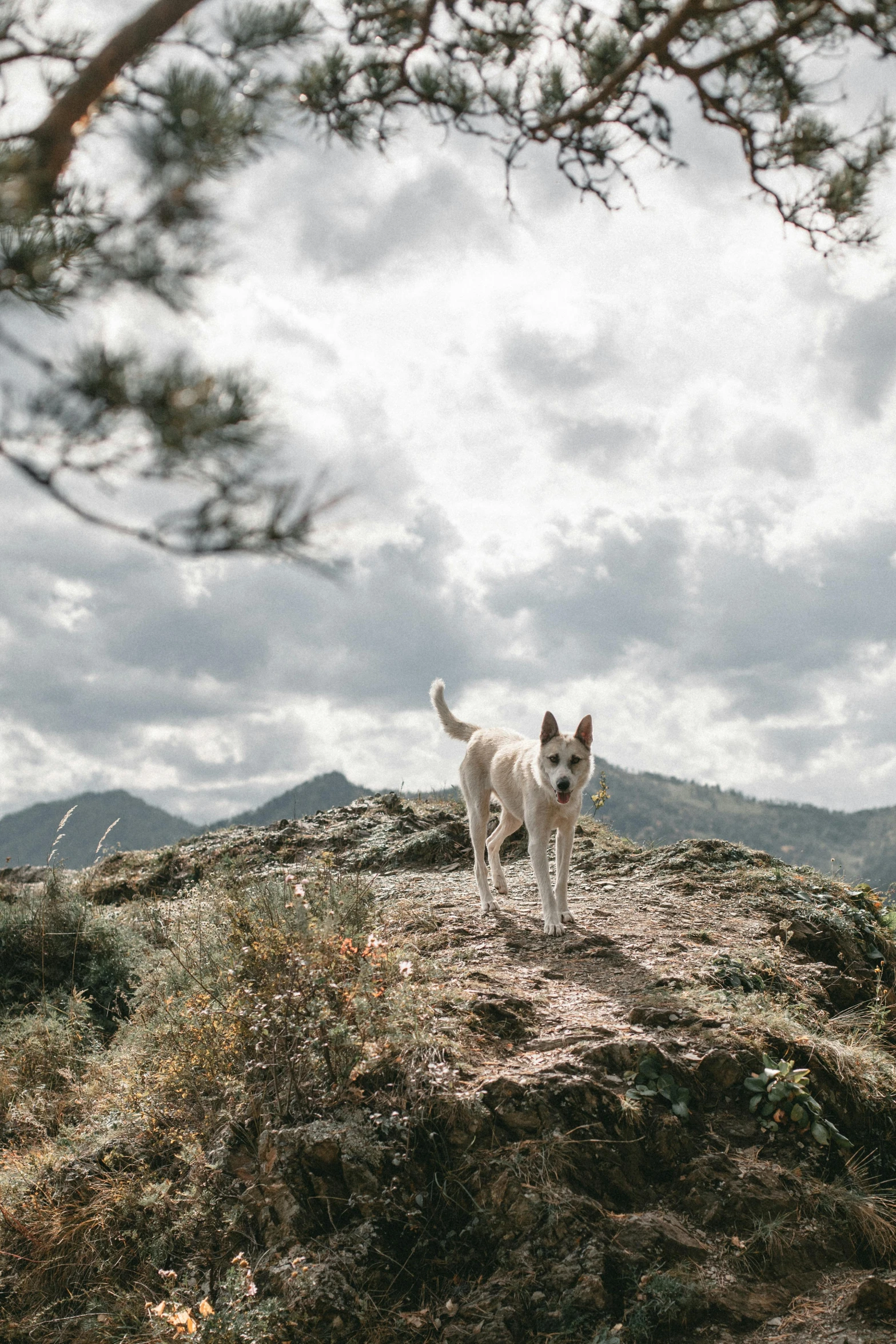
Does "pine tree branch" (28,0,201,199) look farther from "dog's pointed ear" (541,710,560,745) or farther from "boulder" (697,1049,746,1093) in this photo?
"boulder" (697,1049,746,1093)

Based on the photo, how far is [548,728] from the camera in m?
7.93

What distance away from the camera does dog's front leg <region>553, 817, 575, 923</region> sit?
25.9 feet

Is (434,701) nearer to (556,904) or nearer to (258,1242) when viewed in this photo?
(556,904)

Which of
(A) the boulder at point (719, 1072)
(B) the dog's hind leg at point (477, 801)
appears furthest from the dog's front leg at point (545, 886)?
(A) the boulder at point (719, 1072)

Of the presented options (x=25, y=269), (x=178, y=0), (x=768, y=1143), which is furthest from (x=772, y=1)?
(x=768, y=1143)

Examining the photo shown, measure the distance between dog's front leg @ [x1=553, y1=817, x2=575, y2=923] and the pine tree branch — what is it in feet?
20.4

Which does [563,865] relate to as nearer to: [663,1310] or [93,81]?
[663,1310]

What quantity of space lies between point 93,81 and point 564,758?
593cm

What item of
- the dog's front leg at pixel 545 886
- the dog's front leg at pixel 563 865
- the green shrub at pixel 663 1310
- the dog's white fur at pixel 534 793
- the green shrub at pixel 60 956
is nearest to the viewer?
the green shrub at pixel 663 1310

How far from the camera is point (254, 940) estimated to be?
6172 mm

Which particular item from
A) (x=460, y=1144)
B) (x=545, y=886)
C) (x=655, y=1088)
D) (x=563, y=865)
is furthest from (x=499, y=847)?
(x=460, y=1144)

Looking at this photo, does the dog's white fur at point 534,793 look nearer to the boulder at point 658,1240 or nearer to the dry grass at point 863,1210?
the dry grass at point 863,1210

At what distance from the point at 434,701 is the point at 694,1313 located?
6925mm

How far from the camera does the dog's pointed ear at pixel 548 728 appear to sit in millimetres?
7871
